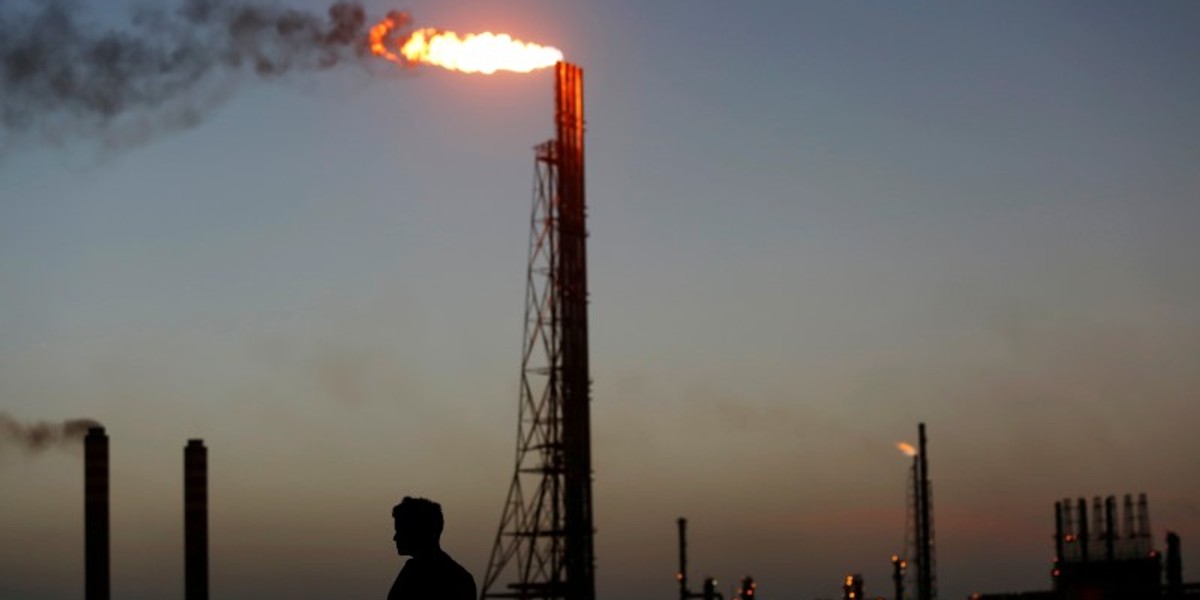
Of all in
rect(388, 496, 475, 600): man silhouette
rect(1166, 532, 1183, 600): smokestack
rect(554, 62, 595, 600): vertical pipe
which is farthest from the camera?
rect(1166, 532, 1183, 600): smokestack

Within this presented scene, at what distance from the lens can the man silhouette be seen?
7672 millimetres

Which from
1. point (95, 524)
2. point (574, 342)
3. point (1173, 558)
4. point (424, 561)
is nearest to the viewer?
point (424, 561)

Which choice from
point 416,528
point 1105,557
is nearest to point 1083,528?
point 1105,557

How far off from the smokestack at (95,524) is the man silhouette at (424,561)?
235 ft

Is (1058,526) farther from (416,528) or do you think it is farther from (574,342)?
(416,528)

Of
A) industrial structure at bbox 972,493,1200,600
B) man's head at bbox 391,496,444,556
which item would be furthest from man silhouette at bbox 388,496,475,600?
industrial structure at bbox 972,493,1200,600

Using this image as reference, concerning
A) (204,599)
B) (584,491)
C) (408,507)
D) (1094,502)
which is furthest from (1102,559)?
(408,507)

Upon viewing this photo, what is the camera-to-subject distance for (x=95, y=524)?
76.9 m

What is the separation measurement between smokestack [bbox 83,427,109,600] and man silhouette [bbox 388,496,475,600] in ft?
235

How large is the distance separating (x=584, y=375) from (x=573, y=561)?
662 cm

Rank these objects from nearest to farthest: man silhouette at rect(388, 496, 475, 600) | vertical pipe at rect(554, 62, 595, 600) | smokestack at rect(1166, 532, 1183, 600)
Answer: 1. man silhouette at rect(388, 496, 475, 600)
2. vertical pipe at rect(554, 62, 595, 600)
3. smokestack at rect(1166, 532, 1183, 600)

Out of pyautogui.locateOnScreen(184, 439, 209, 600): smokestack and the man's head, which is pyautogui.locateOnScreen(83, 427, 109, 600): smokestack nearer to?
pyautogui.locateOnScreen(184, 439, 209, 600): smokestack

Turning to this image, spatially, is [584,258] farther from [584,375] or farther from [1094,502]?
[1094,502]

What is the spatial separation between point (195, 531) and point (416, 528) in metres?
74.2
